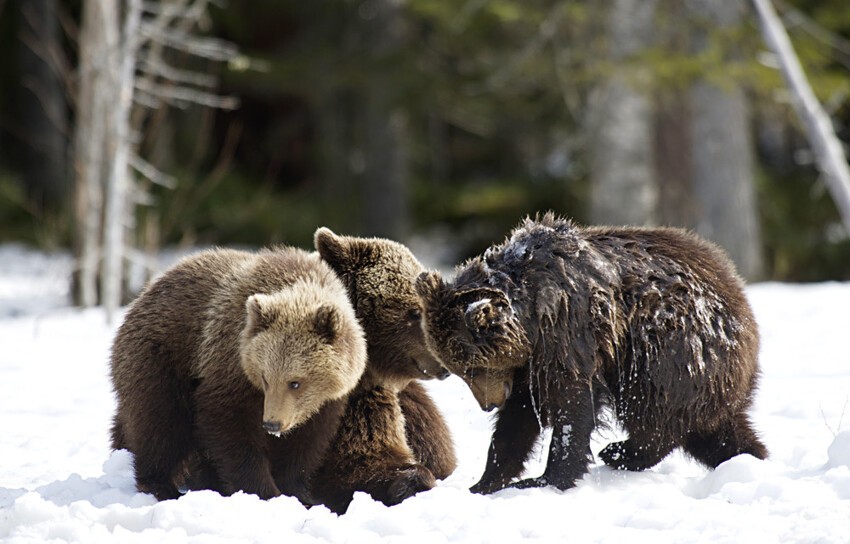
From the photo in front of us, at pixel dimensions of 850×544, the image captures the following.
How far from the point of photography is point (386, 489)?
5590mm

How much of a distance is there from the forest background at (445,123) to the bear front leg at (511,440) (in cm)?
594

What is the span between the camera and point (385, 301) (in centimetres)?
598

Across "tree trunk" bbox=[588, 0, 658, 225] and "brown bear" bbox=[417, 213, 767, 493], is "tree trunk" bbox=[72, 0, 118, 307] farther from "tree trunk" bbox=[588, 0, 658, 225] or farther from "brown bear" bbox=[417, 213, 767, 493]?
"brown bear" bbox=[417, 213, 767, 493]

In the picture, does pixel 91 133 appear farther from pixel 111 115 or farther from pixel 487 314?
pixel 487 314

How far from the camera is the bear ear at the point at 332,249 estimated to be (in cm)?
605

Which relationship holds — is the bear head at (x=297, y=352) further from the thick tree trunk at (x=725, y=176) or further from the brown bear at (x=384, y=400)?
the thick tree trunk at (x=725, y=176)

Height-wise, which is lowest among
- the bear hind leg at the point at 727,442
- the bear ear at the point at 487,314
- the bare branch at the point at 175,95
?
the bear hind leg at the point at 727,442

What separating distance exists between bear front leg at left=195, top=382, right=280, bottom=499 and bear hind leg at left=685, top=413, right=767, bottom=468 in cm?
213

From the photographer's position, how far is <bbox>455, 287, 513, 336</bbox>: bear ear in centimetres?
516

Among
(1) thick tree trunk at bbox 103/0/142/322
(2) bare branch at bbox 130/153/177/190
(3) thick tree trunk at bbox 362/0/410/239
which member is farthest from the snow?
(3) thick tree trunk at bbox 362/0/410/239

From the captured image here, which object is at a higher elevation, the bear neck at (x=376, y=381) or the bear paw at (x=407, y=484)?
the bear neck at (x=376, y=381)

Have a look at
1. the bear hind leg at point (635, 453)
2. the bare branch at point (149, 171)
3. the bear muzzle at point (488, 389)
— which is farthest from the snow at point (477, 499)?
the bare branch at point (149, 171)

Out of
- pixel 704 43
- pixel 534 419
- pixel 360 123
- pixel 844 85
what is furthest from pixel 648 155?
pixel 534 419

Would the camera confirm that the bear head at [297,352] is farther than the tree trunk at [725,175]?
No
